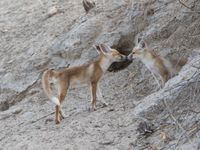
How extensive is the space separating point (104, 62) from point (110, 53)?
209mm

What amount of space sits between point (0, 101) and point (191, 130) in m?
4.92

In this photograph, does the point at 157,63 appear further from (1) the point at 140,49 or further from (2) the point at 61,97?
(2) the point at 61,97

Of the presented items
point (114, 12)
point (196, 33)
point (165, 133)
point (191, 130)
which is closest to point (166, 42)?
point (196, 33)

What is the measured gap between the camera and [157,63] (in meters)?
9.89

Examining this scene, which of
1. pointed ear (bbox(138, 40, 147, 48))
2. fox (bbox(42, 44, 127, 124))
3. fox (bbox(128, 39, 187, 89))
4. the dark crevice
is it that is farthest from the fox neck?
the dark crevice

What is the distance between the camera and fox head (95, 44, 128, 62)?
1042cm

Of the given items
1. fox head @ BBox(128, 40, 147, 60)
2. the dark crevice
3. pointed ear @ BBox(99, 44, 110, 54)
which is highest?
pointed ear @ BBox(99, 44, 110, 54)

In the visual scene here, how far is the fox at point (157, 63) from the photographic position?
9.58 m

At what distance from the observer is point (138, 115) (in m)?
8.55

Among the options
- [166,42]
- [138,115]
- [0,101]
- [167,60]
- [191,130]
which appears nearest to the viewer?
[191,130]

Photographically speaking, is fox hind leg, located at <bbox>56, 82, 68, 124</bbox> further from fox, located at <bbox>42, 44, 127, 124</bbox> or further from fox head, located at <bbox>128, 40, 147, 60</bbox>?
fox head, located at <bbox>128, 40, 147, 60</bbox>

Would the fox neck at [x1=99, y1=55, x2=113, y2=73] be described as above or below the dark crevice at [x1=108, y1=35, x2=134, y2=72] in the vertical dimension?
above

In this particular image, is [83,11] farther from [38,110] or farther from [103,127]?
[103,127]

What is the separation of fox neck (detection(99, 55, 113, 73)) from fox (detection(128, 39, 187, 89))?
34 cm
